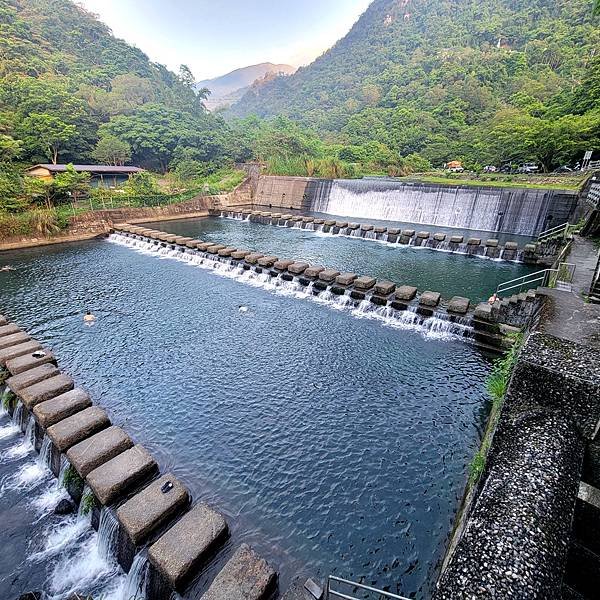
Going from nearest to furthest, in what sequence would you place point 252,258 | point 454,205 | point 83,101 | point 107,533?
1. point 107,533
2. point 252,258
3. point 454,205
4. point 83,101

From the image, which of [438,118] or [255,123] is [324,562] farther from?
[255,123]

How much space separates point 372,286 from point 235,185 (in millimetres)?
33611

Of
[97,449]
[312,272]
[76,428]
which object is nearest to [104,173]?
[312,272]

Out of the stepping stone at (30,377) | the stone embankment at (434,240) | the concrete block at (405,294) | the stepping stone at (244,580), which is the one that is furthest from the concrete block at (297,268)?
the stepping stone at (244,580)

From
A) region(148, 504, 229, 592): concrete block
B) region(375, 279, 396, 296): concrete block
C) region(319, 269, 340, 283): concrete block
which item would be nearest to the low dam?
region(375, 279, 396, 296): concrete block

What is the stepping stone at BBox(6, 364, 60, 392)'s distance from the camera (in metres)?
8.48

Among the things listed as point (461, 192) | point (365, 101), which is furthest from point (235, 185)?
point (365, 101)

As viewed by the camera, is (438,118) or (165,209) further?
(438,118)

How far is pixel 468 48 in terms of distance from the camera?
87.6m

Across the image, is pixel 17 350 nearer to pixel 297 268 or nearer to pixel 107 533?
pixel 107 533

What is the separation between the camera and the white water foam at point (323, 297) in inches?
477

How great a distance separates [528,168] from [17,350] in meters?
49.2

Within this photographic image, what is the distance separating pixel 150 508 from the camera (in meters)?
5.61

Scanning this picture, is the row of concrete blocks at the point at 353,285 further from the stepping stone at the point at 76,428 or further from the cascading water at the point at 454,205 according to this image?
the cascading water at the point at 454,205
